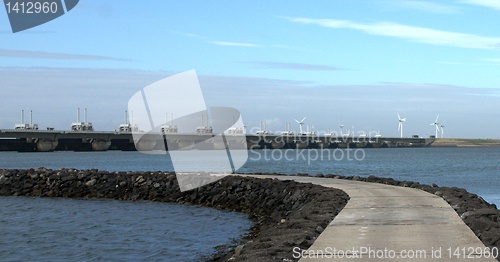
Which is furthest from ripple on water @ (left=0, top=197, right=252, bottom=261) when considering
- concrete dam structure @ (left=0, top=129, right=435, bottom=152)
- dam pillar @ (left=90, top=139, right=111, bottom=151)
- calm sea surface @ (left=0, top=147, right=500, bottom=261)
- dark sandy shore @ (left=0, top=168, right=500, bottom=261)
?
dam pillar @ (left=90, top=139, right=111, bottom=151)

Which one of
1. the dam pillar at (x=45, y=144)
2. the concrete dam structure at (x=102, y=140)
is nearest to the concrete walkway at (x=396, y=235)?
the concrete dam structure at (x=102, y=140)

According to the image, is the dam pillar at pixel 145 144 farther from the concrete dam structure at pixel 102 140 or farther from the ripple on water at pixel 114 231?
the ripple on water at pixel 114 231

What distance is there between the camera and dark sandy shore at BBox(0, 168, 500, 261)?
614 inches

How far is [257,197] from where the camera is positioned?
3322 cm

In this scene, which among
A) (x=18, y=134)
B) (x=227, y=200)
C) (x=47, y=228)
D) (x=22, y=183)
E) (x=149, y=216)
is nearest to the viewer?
(x=47, y=228)

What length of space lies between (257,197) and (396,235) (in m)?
18.2

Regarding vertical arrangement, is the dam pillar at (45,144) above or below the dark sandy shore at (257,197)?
below

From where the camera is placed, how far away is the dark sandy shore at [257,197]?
614 inches

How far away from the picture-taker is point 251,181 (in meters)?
35.7

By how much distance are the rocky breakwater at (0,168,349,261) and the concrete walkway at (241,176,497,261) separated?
50cm

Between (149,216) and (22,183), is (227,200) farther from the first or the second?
(22,183)

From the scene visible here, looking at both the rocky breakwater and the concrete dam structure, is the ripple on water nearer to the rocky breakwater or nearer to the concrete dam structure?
the rocky breakwater

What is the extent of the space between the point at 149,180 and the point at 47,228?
14052 mm

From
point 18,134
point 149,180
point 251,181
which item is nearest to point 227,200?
point 251,181
